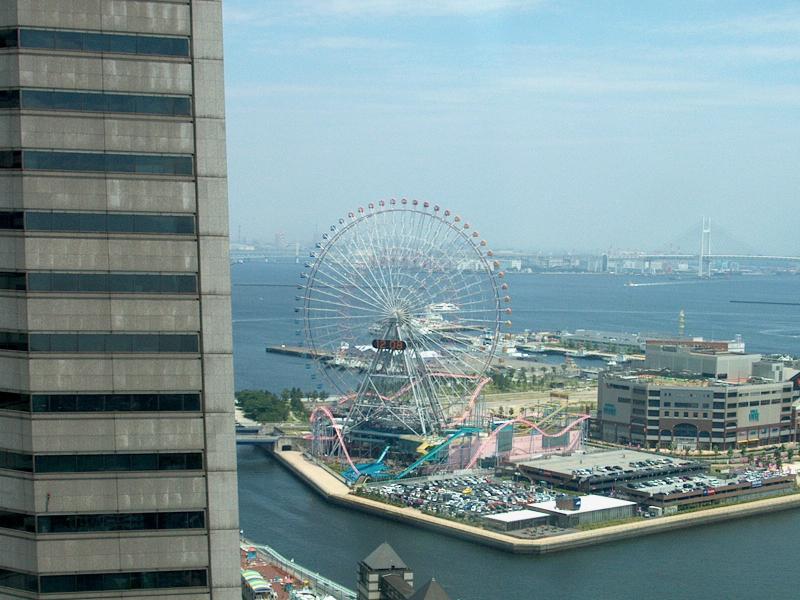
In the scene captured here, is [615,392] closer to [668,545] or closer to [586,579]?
[668,545]

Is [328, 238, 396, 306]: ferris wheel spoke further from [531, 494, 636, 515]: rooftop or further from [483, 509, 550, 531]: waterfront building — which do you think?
[483, 509, 550, 531]: waterfront building

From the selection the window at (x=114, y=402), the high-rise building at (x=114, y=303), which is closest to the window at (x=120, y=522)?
the high-rise building at (x=114, y=303)

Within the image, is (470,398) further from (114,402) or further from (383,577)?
(114,402)

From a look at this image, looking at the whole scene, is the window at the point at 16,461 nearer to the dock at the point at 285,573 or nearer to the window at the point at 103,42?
the window at the point at 103,42

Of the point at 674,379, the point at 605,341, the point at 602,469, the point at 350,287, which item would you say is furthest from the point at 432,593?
the point at 605,341

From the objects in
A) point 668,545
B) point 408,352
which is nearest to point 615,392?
point 408,352

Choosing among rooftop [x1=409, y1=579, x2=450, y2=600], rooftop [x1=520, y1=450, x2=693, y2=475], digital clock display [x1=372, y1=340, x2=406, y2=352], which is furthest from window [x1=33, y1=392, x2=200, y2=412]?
digital clock display [x1=372, y1=340, x2=406, y2=352]
